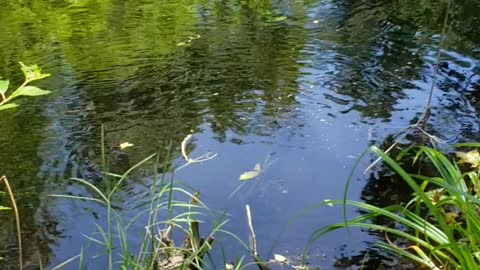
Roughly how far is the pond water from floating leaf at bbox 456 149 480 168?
0.95ft

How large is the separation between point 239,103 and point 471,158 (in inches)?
55.8

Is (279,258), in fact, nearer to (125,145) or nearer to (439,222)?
(439,222)

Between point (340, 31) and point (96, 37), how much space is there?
1869mm

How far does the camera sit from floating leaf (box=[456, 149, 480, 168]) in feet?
8.50

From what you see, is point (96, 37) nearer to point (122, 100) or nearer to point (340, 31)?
point (122, 100)

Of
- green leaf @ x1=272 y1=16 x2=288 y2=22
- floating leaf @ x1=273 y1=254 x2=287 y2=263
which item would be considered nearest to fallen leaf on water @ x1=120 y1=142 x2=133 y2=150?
floating leaf @ x1=273 y1=254 x2=287 y2=263

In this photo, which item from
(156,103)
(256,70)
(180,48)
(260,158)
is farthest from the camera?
(180,48)

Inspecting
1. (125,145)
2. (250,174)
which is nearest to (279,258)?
(250,174)

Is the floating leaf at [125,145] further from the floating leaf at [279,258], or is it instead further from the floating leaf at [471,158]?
the floating leaf at [471,158]

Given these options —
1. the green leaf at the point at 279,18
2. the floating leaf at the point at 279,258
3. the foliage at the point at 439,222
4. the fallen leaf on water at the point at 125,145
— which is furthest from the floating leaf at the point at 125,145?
the green leaf at the point at 279,18

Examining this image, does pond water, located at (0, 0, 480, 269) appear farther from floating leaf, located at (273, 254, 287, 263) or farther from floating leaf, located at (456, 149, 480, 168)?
floating leaf, located at (456, 149, 480, 168)

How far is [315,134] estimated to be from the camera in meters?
3.24

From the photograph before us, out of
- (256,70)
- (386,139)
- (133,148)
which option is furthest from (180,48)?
(386,139)

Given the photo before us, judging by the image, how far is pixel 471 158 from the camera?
8.59ft
